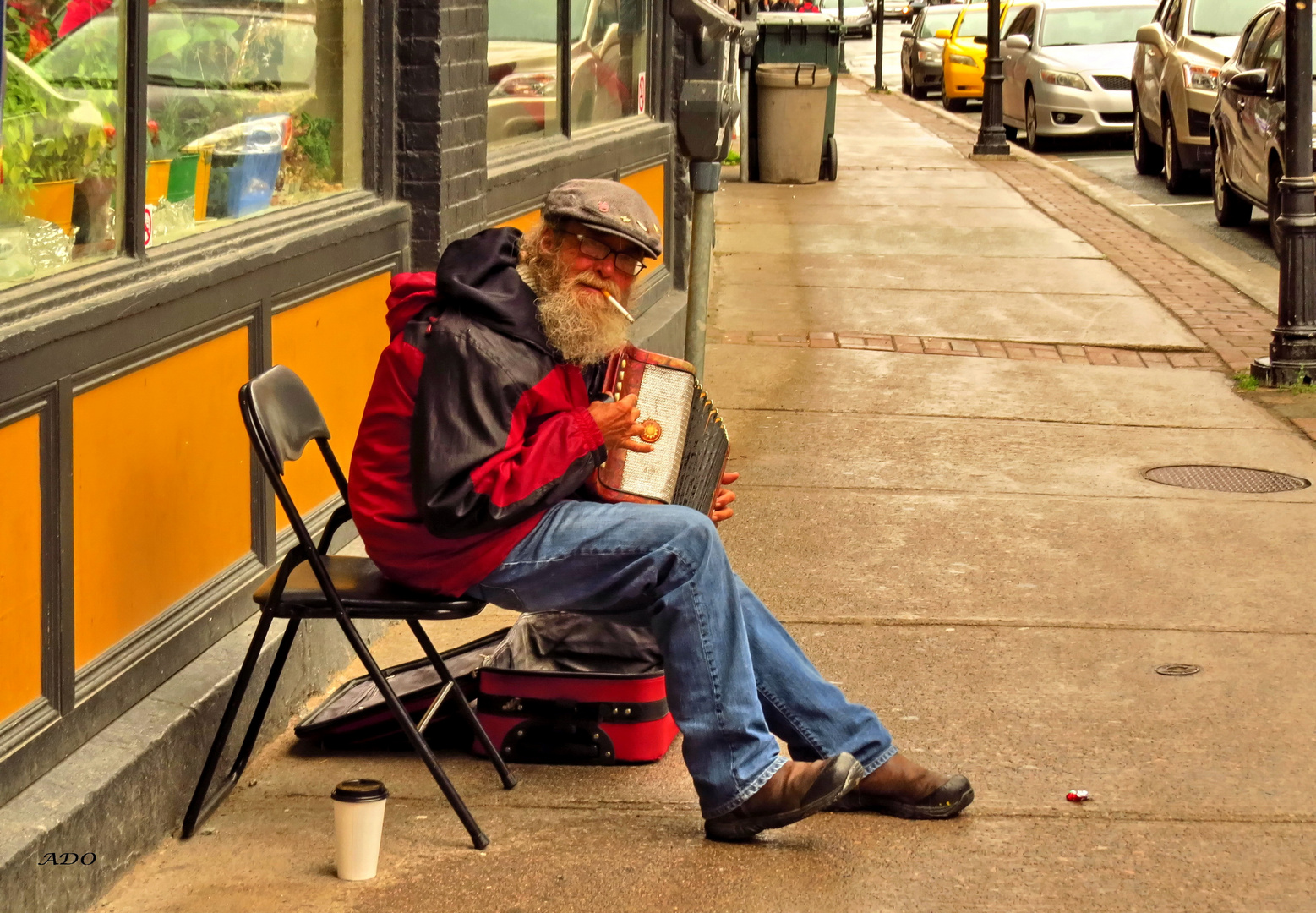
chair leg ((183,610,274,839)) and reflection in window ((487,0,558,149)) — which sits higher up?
reflection in window ((487,0,558,149))

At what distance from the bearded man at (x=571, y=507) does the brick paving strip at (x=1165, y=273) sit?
590 cm

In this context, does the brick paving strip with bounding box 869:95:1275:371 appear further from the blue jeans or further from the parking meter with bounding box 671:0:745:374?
the blue jeans

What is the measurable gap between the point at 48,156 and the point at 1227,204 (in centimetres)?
1154

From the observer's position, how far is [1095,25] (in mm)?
19422

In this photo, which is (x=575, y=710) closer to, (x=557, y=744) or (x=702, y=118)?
(x=557, y=744)

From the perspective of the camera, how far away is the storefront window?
11.9 feet

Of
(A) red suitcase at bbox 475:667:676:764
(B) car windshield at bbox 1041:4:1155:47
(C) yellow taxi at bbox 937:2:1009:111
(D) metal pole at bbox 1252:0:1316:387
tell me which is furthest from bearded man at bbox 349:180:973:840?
(C) yellow taxi at bbox 937:2:1009:111

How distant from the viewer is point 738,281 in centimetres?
1138

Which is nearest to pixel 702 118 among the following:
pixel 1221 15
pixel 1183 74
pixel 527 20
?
pixel 527 20

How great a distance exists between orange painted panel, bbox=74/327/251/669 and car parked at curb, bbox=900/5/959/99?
81.5 feet

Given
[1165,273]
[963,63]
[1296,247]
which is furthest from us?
[963,63]

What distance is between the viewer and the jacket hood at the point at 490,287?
3.63m

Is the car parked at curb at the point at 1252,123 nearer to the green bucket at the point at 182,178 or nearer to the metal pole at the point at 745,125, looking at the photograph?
the metal pole at the point at 745,125

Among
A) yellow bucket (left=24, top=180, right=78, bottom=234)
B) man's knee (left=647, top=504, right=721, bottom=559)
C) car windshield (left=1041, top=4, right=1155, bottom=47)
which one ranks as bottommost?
man's knee (left=647, top=504, right=721, bottom=559)
